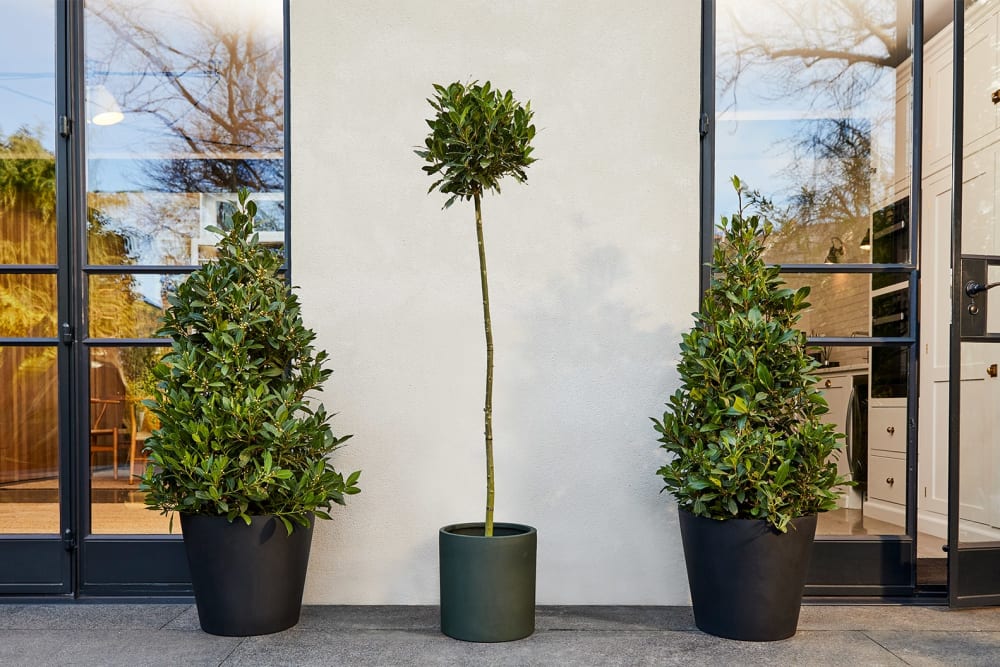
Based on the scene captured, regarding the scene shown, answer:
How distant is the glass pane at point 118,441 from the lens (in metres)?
2.96

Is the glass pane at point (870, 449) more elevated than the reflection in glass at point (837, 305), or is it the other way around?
the reflection in glass at point (837, 305)

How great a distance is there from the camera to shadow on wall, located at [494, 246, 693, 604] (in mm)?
2879

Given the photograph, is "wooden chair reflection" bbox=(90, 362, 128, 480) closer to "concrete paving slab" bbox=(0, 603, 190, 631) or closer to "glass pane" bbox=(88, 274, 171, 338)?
"glass pane" bbox=(88, 274, 171, 338)

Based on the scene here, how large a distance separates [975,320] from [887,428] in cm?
48

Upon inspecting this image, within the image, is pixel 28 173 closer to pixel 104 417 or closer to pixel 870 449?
pixel 104 417

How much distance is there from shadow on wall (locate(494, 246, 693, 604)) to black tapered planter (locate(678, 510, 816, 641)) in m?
0.44

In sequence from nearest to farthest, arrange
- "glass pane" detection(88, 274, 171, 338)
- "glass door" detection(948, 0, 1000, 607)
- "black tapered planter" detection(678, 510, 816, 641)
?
1. "black tapered planter" detection(678, 510, 816, 641)
2. "glass door" detection(948, 0, 1000, 607)
3. "glass pane" detection(88, 274, 171, 338)

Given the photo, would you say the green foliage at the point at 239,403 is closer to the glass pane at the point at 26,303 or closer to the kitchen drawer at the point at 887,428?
the glass pane at the point at 26,303

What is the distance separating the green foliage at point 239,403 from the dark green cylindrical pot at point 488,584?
0.41 m

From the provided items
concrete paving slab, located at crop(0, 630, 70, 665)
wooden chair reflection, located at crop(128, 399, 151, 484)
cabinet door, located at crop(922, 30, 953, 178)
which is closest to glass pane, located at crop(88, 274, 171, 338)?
wooden chair reflection, located at crop(128, 399, 151, 484)

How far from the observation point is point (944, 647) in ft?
7.76

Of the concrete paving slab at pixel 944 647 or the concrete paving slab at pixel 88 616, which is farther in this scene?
the concrete paving slab at pixel 88 616


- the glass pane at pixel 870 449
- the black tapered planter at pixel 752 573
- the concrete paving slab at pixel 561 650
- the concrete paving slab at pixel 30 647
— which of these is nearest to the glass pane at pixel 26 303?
the concrete paving slab at pixel 30 647

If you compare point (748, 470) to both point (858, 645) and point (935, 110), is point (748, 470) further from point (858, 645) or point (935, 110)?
point (935, 110)
